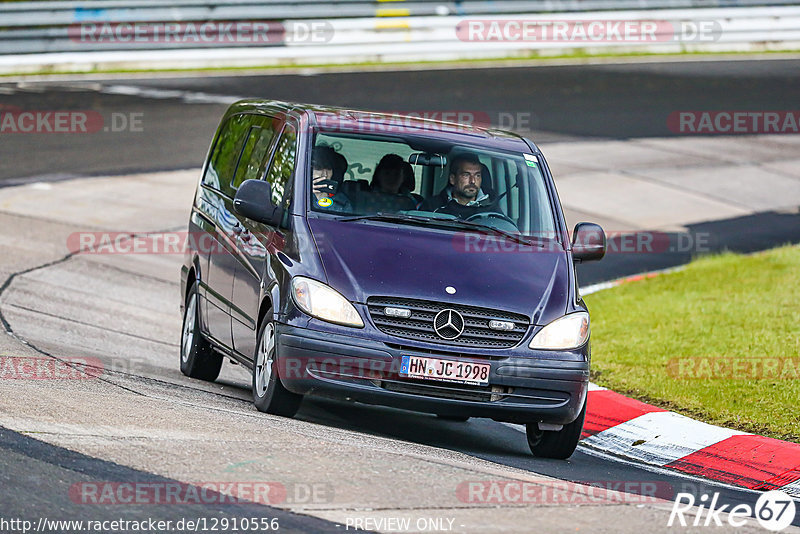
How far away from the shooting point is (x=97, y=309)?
11.9 meters

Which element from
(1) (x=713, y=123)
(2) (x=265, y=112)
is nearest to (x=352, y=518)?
(2) (x=265, y=112)

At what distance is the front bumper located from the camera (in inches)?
289

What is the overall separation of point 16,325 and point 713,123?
57.8ft

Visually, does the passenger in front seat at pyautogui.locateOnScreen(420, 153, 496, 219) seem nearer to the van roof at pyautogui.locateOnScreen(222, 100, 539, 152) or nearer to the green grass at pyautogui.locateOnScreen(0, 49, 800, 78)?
the van roof at pyautogui.locateOnScreen(222, 100, 539, 152)

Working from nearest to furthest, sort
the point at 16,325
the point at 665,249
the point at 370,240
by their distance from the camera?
1. the point at 370,240
2. the point at 16,325
3. the point at 665,249

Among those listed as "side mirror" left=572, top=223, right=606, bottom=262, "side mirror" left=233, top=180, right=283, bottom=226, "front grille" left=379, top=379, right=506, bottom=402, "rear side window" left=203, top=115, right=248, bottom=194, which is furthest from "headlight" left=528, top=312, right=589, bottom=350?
"rear side window" left=203, top=115, right=248, bottom=194

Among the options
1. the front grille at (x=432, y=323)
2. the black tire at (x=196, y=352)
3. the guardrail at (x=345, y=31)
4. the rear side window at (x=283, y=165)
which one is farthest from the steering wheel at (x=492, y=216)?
the guardrail at (x=345, y=31)

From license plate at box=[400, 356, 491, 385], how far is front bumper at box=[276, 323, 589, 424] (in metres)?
0.03

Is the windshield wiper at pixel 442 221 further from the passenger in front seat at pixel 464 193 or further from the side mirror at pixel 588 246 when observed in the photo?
the side mirror at pixel 588 246

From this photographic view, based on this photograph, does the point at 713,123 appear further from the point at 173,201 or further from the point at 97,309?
the point at 97,309

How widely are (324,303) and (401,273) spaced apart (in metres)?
0.47

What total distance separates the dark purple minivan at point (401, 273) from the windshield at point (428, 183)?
0.03ft

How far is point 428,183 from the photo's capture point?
8.66 metres

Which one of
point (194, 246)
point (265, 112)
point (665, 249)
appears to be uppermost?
point (265, 112)
